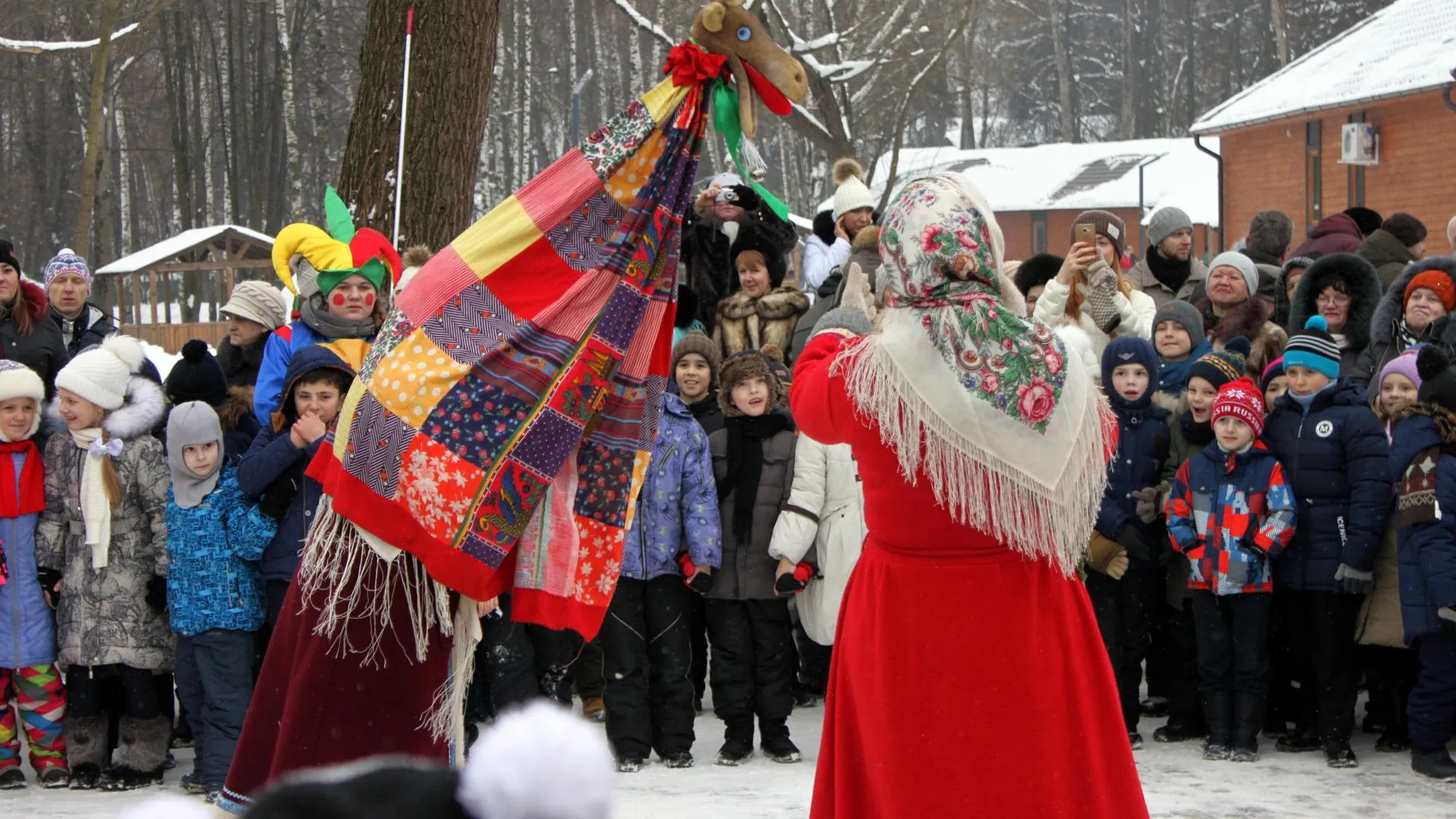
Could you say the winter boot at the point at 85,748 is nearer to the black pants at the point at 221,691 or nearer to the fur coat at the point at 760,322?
the black pants at the point at 221,691

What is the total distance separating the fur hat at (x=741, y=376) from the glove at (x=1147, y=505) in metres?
1.64

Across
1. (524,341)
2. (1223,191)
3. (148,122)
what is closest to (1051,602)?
(524,341)

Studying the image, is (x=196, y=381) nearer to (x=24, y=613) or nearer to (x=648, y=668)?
(x=24, y=613)

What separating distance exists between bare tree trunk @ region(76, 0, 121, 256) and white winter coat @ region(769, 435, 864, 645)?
1420 cm

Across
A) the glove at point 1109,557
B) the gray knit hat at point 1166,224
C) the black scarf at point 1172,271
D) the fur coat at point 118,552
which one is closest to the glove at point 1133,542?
the glove at point 1109,557

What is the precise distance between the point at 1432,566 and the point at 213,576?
4.67 metres

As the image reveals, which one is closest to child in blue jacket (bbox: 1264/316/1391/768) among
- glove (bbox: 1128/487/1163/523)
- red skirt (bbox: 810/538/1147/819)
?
glove (bbox: 1128/487/1163/523)

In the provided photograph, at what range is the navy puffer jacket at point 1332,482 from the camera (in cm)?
617

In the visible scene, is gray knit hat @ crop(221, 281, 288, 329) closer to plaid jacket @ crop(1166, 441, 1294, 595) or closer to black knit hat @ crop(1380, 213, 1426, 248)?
plaid jacket @ crop(1166, 441, 1294, 595)

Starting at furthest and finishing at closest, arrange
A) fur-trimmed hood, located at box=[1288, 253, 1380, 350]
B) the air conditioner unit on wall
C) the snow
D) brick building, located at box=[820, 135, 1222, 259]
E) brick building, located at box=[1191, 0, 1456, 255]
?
brick building, located at box=[820, 135, 1222, 259]
the air conditioner unit on wall
brick building, located at box=[1191, 0, 1456, 255]
the snow
fur-trimmed hood, located at box=[1288, 253, 1380, 350]

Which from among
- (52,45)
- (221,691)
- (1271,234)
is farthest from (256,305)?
(52,45)

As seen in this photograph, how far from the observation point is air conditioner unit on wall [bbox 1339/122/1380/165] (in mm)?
19812

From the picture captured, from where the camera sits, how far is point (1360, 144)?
779 inches

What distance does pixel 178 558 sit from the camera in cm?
588
